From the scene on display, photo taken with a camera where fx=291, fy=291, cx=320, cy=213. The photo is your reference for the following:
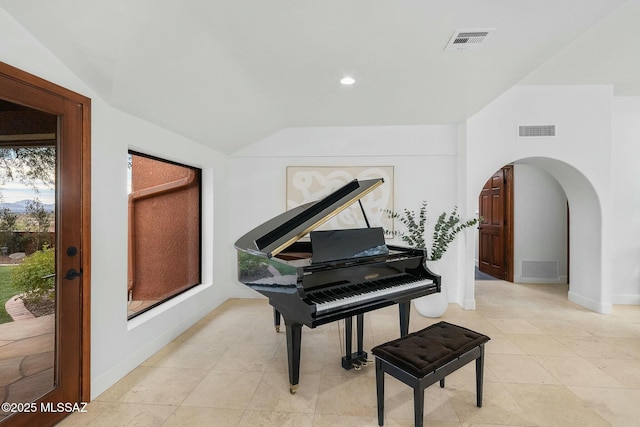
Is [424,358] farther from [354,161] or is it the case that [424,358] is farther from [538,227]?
[538,227]

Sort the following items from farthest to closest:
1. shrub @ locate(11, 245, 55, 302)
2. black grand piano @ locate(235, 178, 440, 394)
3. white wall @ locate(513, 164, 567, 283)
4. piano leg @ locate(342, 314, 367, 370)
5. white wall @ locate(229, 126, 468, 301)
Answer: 1. white wall @ locate(513, 164, 567, 283)
2. white wall @ locate(229, 126, 468, 301)
3. piano leg @ locate(342, 314, 367, 370)
4. black grand piano @ locate(235, 178, 440, 394)
5. shrub @ locate(11, 245, 55, 302)

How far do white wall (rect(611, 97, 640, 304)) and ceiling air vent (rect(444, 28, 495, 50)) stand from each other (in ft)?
11.7

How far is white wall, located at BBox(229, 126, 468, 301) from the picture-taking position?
4277 mm

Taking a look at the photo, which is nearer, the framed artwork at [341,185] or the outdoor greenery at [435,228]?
the outdoor greenery at [435,228]

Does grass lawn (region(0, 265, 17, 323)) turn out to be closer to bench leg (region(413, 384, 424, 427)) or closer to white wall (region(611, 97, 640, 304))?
bench leg (region(413, 384, 424, 427))

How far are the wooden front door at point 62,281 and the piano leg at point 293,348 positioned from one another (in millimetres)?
1430

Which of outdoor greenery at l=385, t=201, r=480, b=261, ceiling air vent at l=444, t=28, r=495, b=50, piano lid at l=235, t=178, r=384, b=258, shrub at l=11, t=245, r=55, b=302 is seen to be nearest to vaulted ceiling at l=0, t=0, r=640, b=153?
ceiling air vent at l=444, t=28, r=495, b=50

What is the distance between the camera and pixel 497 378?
Answer: 7.81ft

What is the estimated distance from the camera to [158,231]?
3822 millimetres

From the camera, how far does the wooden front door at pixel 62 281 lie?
5.57 ft

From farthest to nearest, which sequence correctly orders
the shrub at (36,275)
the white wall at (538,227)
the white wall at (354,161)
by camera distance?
the white wall at (538,227) < the white wall at (354,161) < the shrub at (36,275)

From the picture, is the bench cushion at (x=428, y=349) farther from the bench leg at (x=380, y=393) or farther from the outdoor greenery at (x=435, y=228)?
the outdoor greenery at (x=435, y=228)

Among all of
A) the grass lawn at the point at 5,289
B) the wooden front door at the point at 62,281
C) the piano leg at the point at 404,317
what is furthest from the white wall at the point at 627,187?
the grass lawn at the point at 5,289

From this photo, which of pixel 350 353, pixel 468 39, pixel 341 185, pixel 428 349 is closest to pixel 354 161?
pixel 341 185
